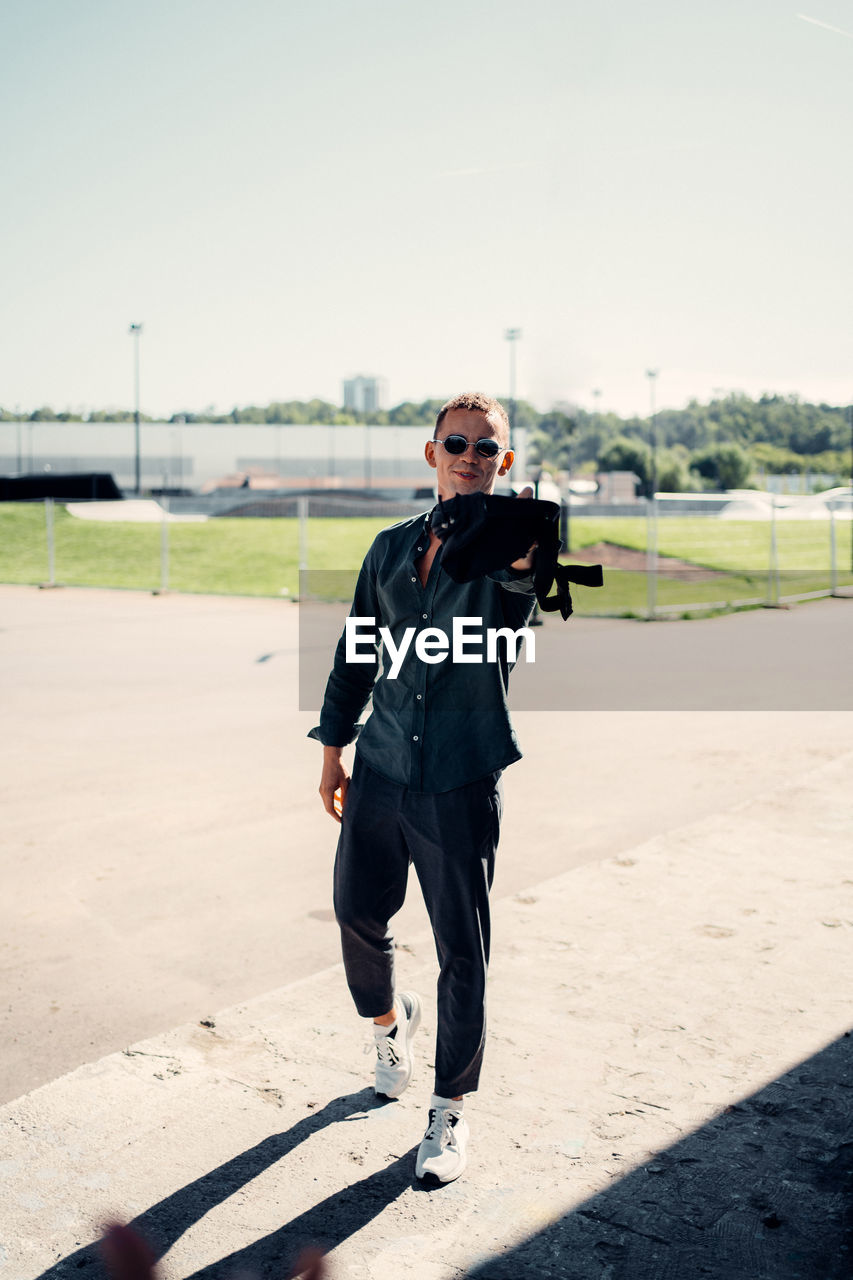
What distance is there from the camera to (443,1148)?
294cm

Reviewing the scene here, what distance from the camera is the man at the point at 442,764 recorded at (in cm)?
290

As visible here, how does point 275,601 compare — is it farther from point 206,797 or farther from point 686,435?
point 686,435

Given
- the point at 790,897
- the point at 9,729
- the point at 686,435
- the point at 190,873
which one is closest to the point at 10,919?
Answer: the point at 190,873

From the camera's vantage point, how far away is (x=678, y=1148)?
3037 millimetres

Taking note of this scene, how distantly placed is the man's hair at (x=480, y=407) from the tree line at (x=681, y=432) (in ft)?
334

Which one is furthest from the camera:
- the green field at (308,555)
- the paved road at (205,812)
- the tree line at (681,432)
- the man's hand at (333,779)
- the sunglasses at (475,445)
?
the tree line at (681,432)

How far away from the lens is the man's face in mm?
2854

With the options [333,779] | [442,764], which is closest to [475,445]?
[442,764]

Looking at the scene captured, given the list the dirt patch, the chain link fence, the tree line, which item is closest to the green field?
the chain link fence

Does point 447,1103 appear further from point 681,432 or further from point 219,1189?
point 681,432

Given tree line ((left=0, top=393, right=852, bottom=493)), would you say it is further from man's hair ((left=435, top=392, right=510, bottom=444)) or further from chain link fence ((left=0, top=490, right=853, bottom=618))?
man's hair ((left=435, top=392, right=510, bottom=444))

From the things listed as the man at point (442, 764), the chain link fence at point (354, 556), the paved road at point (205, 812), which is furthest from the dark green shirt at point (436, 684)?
the chain link fence at point (354, 556)

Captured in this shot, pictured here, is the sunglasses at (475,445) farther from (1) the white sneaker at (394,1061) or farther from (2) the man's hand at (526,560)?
(1) the white sneaker at (394,1061)

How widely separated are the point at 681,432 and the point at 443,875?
Result: 631 feet
